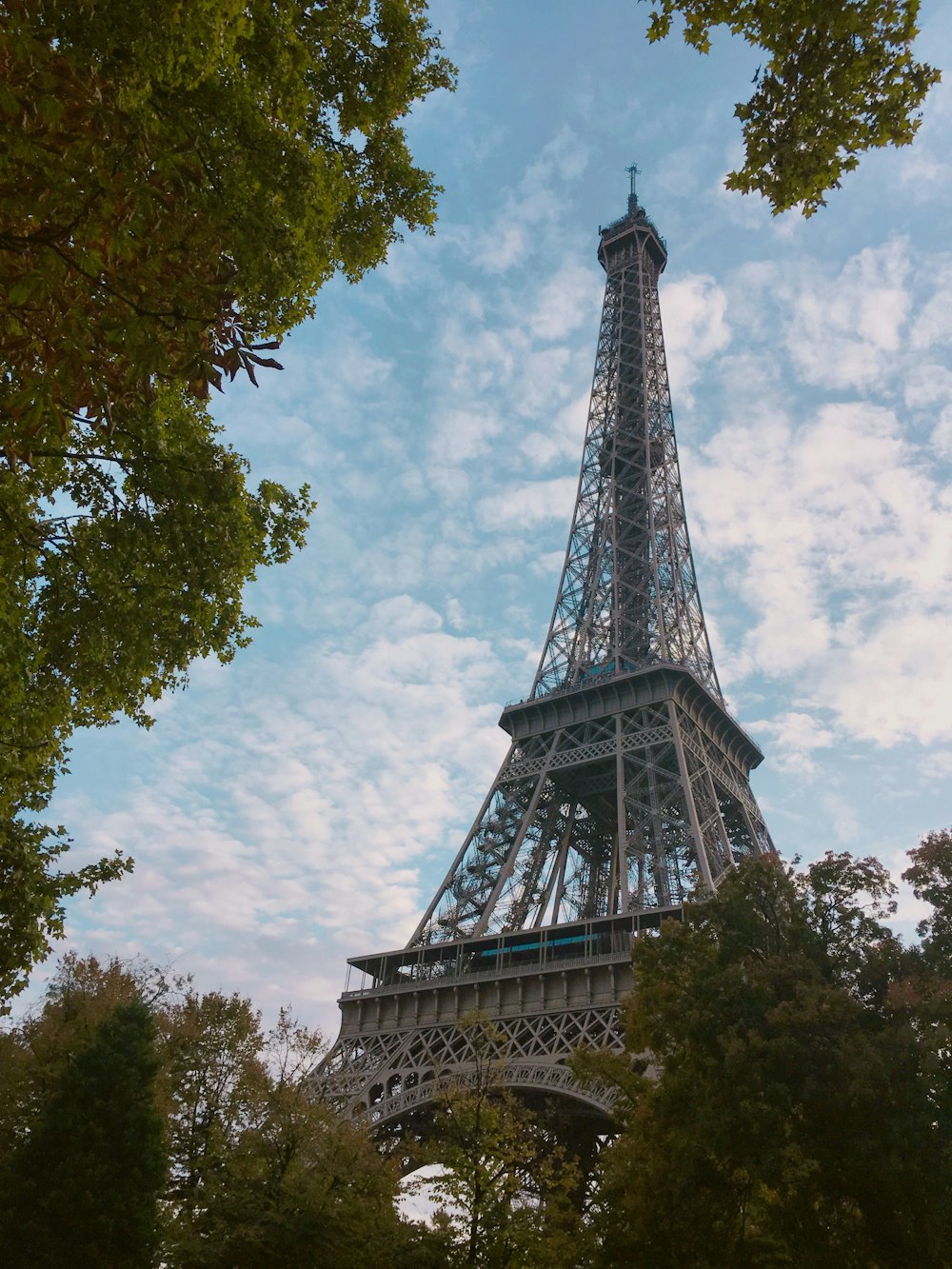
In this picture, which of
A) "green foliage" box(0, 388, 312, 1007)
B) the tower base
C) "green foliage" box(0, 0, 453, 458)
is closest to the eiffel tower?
the tower base

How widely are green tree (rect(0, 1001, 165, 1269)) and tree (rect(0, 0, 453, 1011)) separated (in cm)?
1106

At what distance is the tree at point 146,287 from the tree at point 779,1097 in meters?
10.7

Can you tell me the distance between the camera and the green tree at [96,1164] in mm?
19125

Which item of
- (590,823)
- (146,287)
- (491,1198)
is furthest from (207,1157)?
(590,823)

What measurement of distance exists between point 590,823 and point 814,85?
1595 inches

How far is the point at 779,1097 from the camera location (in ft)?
50.3

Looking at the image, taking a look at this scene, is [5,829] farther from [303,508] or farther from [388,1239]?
[388,1239]

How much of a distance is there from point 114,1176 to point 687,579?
39.0 meters

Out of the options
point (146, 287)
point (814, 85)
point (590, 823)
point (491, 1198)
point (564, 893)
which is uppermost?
point (590, 823)

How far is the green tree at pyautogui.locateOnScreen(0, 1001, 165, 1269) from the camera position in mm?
19125

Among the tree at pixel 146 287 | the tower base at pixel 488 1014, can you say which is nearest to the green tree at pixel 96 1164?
the tower base at pixel 488 1014

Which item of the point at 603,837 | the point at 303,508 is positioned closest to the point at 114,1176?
the point at 303,508

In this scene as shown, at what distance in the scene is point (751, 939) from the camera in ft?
60.0

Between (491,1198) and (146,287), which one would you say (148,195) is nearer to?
(146,287)
